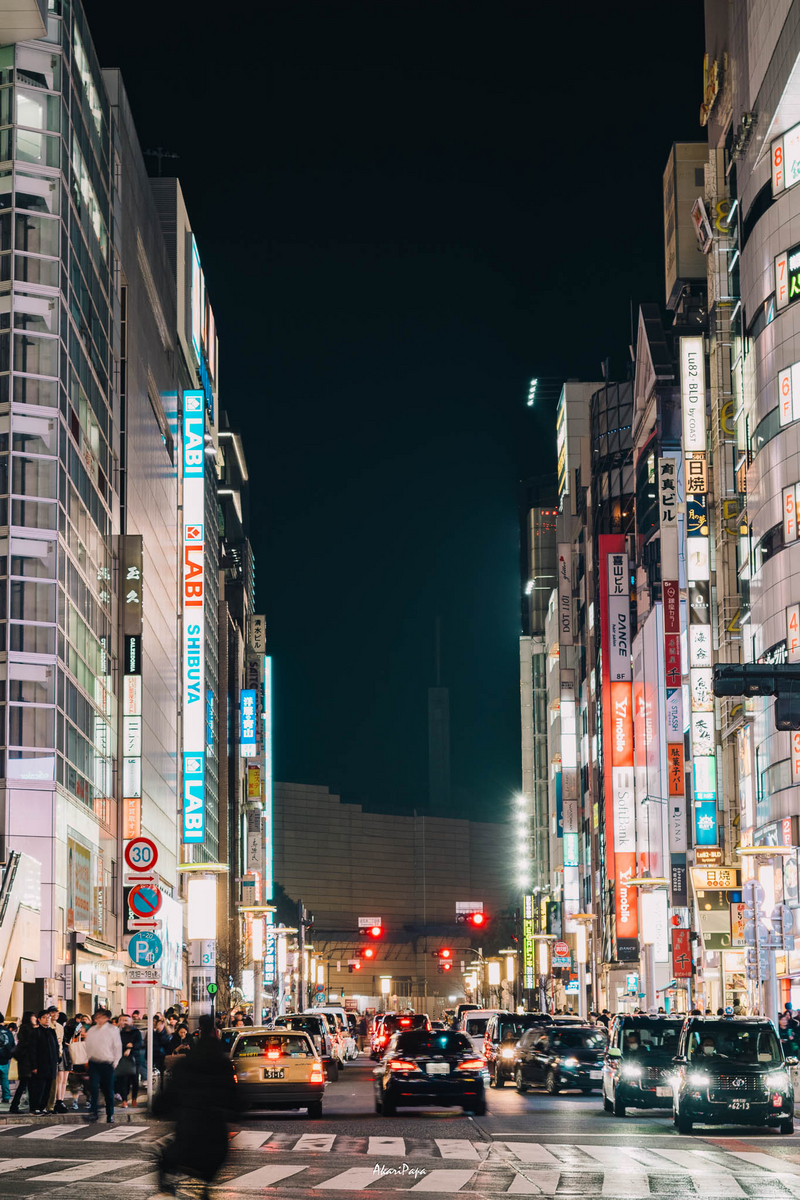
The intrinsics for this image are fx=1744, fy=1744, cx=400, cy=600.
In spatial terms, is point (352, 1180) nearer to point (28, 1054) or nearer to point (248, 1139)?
point (248, 1139)

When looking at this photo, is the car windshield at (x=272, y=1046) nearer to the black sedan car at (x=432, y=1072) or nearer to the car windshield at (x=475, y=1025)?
the black sedan car at (x=432, y=1072)

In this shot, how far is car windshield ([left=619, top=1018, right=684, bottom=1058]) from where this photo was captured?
98.0 feet

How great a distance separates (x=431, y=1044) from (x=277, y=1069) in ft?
9.28

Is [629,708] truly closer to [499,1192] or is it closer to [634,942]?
[634,942]

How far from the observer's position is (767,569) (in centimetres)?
5406

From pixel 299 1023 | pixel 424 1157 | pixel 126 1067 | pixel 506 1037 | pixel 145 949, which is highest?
pixel 145 949

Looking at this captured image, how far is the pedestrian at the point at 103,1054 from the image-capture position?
27812 mm

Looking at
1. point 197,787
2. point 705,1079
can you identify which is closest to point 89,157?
point 197,787

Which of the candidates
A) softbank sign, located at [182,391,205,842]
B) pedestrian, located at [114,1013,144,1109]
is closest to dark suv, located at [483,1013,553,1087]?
pedestrian, located at [114,1013,144,1109]

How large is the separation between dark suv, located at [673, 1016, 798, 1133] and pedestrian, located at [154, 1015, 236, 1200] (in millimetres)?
14674

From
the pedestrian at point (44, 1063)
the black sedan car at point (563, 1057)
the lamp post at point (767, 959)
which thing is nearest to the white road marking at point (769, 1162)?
the pedestrian at point (44, 1063)

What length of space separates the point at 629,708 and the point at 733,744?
3038 cm

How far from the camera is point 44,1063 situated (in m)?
29.2

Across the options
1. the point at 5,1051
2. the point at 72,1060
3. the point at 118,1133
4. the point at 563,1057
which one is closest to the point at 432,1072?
the point at 118,1133
